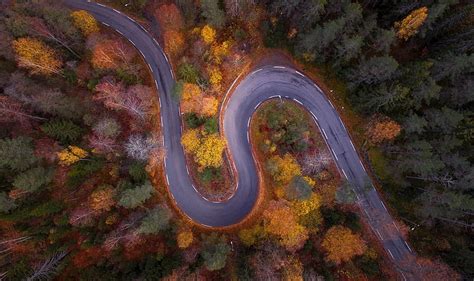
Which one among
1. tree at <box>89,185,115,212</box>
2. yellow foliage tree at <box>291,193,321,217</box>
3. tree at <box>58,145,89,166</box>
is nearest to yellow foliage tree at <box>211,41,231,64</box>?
tree at <box>58,145,89,166</box>

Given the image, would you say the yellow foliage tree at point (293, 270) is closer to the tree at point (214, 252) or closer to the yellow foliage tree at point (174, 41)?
the tree at point (214, 252)

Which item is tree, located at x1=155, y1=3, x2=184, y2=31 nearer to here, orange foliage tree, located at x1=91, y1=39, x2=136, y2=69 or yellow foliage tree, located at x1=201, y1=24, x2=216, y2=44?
yellow foliage tree, located at x1=201, y1=24, x2=216, y2=44

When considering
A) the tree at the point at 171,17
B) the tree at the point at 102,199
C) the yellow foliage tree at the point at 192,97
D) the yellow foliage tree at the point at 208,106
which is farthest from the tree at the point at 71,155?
the tree at the point at 171,17

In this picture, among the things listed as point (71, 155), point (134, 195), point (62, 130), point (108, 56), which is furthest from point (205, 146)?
point (62, 130)

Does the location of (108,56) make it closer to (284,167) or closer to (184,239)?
(184,239)

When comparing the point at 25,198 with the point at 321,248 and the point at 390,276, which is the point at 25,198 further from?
the point at 390,276

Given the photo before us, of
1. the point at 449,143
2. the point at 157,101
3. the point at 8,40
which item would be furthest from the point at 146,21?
the point at 449,143
